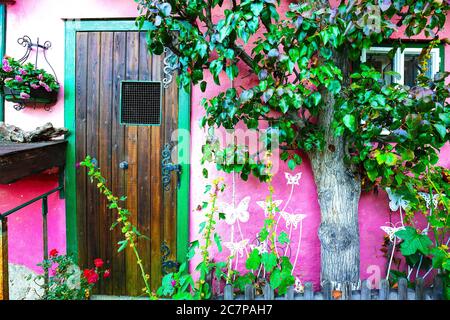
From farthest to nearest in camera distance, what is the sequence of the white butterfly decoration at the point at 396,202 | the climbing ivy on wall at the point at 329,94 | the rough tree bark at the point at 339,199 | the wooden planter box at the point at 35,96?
the white butterfly decoration at the point at 396,202, the wooden planter box at the point at 35,96, the rough tree bark at the point at 339,199, the climbing ivy on wall at the point at 329,94

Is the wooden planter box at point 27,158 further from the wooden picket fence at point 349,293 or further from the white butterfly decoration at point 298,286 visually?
the white butterfly decoration at point 298,286

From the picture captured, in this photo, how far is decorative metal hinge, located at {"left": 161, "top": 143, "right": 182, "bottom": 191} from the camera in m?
2.87

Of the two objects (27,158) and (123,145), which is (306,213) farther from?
(27,158)

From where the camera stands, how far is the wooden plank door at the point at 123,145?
2885 mm

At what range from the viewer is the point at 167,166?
287 cm

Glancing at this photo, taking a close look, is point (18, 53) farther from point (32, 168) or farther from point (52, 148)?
point (32, 168)

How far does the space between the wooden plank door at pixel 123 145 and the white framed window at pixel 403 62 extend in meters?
1.87

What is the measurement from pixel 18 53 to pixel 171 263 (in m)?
2.42

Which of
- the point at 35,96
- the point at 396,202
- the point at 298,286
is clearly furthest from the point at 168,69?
the point at 396,202

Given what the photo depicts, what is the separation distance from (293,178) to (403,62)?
4.87 feet

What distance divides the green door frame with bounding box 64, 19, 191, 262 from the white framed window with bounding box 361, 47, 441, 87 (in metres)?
1.77

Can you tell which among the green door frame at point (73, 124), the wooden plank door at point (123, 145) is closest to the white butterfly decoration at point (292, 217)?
the green door frame at point (73, 124)
